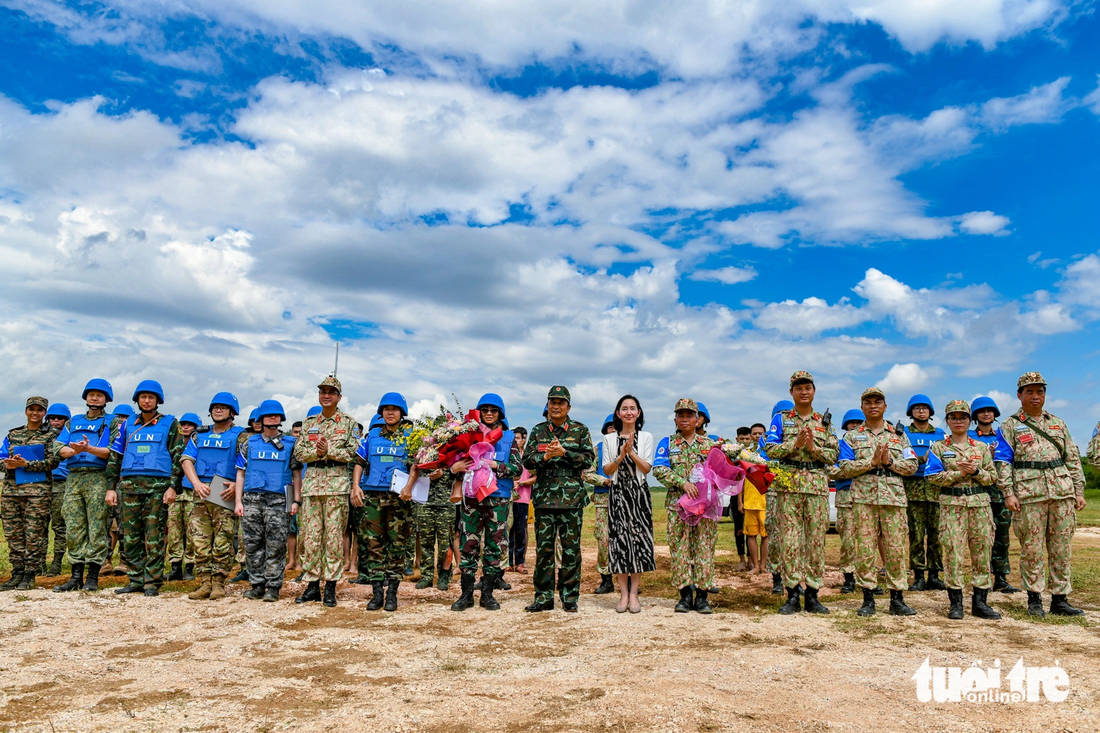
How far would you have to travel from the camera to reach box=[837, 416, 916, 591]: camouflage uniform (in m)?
6.73

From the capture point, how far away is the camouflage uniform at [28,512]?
8.41 metres

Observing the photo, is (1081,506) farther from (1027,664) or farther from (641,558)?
(641,558)

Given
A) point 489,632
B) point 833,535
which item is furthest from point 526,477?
point 833,535

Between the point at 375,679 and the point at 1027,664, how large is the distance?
4712mm

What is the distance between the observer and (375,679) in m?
4.66

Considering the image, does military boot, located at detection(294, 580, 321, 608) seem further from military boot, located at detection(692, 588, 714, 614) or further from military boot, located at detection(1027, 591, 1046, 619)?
military boot, located at detection(1027, 591, 1046, 619)

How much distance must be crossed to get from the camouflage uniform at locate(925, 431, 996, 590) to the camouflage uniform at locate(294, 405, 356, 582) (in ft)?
20.4

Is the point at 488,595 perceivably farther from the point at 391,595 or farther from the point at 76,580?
the point at 76,580

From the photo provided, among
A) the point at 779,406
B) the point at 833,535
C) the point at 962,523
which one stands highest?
the point at 779,406

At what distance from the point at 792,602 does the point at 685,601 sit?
109 cm

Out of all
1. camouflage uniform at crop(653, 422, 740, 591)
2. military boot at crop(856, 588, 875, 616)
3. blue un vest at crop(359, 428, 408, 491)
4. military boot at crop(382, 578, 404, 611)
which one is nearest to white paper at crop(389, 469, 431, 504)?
blue un vest at crop(359, 428, 408, 491)

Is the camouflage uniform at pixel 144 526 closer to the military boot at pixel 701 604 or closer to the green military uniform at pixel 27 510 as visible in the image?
the green military uniform at pixel 27 510

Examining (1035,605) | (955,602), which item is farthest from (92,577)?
(1035,605)

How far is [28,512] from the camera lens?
8.45 meters
